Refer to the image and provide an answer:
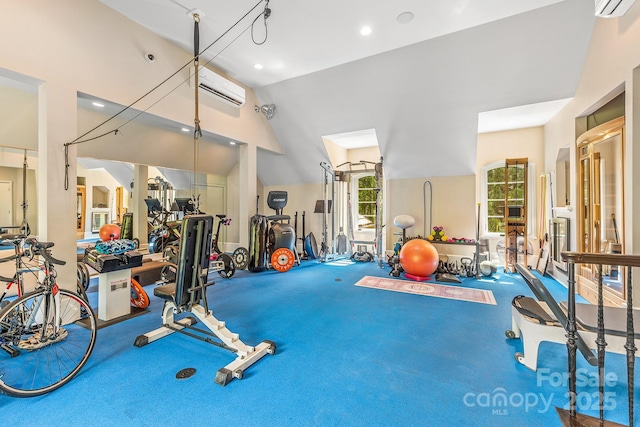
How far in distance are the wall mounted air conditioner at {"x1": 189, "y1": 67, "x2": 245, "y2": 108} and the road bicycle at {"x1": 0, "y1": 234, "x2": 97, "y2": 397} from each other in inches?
129

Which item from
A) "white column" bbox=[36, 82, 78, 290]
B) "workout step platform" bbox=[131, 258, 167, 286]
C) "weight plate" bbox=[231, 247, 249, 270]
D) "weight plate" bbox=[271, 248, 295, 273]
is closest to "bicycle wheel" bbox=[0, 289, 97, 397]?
"white column" bbox=[36, 82, 78, 290]

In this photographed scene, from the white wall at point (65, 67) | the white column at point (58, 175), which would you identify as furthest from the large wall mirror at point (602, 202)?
the white column at point (58, 175)

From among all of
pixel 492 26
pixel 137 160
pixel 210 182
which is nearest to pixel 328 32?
pixel 492 26

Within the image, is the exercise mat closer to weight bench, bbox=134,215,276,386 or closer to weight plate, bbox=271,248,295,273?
weight plate, bbox=271,248,295,273

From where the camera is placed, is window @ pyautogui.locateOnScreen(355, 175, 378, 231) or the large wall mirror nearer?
the large wall mirror

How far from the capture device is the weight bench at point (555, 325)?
6.66ft

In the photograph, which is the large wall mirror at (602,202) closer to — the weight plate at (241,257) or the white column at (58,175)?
the weight plate at (241,257)

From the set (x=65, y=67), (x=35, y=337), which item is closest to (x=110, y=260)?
(x=35, y=337)

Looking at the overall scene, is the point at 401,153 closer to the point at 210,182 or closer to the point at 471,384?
the point at 471,384

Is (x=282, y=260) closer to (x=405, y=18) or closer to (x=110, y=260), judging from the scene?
(x=110, y=260)

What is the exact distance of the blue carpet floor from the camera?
179 centimetres

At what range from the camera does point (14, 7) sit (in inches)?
110

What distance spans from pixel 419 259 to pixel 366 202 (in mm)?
3181

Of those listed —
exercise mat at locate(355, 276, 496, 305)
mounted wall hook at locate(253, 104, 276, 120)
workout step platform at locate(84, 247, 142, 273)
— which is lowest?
exercise mat at locate(355, 276, 496, 305)
